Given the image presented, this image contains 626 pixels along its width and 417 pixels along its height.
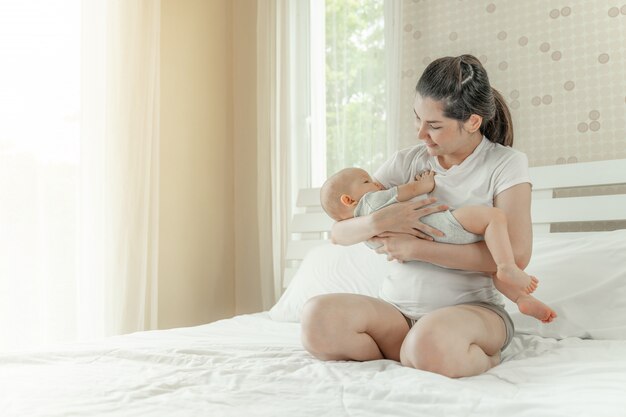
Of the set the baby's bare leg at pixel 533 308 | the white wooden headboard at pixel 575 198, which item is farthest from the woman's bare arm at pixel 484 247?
the white wooden headboard at pixel 575 198

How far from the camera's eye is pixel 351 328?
1.40m

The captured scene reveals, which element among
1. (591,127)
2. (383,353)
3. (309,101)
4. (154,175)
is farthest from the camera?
(309,101)

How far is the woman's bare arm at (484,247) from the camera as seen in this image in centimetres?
146

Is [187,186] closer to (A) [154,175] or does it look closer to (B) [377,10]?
(A) [154,175]

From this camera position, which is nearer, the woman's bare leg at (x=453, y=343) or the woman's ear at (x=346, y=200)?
the woman's bare leg at (x=453, y=343)

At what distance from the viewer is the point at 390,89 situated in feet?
9.15

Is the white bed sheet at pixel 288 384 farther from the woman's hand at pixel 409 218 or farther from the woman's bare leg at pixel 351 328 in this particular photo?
the woman's hand at pixel 409 218

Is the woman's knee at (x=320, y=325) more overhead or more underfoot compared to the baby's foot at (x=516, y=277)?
more underfoot

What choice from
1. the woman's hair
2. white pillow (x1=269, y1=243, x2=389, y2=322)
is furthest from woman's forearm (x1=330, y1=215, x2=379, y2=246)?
white pillow (x1=269, y1=243, x2=389, y2=322)

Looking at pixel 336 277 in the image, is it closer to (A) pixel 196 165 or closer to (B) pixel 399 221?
(B) pixel 399 221

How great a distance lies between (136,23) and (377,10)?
42.9 inches

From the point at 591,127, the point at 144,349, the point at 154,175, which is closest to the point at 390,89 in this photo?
the point at 591,127

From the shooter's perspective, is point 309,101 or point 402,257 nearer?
point 402,257

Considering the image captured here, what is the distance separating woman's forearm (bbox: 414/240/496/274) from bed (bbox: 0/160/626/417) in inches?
8.9
